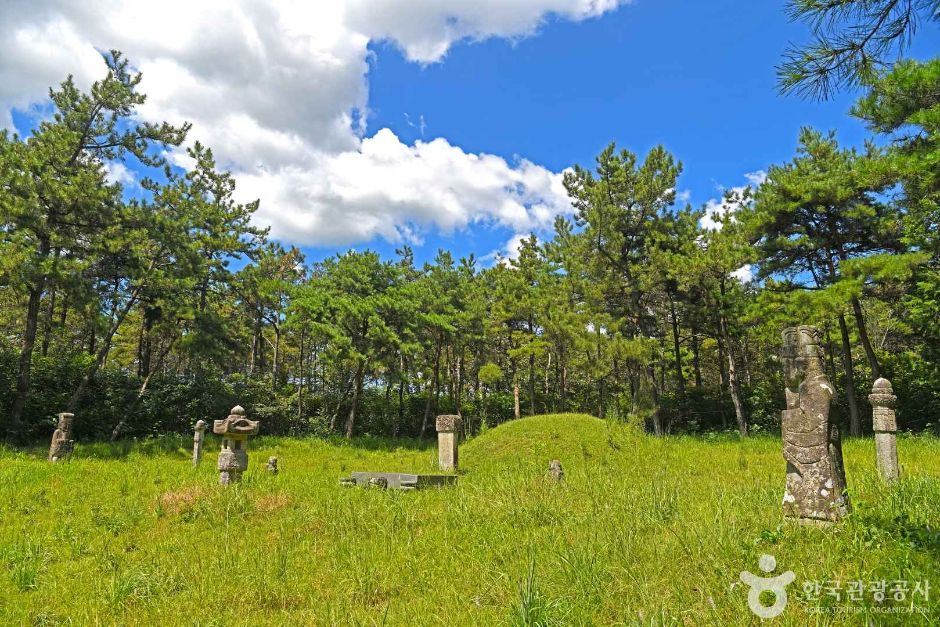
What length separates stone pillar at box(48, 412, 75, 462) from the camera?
516 inches

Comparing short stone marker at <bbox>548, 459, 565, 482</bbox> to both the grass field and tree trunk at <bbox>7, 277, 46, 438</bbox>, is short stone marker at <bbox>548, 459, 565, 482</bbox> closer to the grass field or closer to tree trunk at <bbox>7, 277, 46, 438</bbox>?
→ the grass field

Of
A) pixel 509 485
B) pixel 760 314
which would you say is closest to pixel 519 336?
pixel 760 314

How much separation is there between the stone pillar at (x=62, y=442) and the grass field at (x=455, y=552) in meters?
3.87

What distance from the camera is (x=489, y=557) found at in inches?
195

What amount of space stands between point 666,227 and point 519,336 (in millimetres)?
8547

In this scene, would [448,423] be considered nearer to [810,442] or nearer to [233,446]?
[233,446]

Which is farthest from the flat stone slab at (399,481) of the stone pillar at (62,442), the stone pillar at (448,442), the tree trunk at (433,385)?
the tree trunk at (433,385)

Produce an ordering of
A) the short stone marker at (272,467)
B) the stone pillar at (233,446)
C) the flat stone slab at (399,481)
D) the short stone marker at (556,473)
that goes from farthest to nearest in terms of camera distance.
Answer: the short stone marker at (272,467), the stone pillar at (233,446), the flat stone slab at (399,481), the short stone marker at (556,473)

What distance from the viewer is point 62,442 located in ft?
43.4

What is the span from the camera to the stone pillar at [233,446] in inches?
390

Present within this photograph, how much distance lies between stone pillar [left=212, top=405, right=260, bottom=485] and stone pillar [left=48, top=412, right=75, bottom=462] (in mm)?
6159

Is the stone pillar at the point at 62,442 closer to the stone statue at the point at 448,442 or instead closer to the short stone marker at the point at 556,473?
the stone statue at the point at 448,442

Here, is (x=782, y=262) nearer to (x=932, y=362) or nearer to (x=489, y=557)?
(x=932, y=362)

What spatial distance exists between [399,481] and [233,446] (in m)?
3.74
